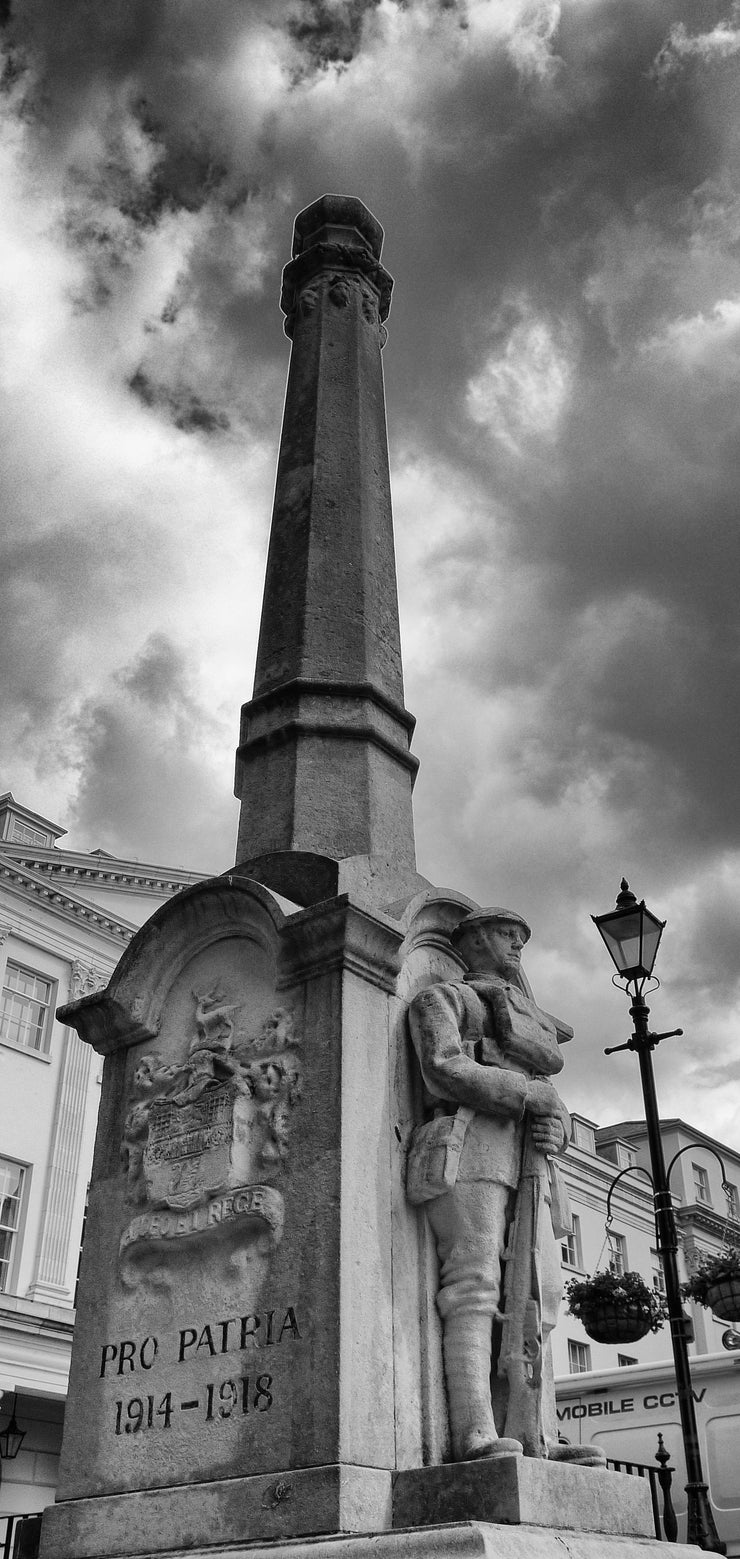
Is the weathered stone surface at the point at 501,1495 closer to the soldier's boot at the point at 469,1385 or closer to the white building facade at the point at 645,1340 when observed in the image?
the soldier's boot at the point at 469,1385

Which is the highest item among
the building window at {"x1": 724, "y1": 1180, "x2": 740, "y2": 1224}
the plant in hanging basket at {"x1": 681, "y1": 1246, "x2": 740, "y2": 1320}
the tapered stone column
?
the building window at {"x1": 724, "y1": 1180, "x2": 740, "y2": 1224}

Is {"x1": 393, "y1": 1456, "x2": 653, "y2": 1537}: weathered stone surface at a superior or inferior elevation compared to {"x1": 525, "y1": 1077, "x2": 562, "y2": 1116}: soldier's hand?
inferior

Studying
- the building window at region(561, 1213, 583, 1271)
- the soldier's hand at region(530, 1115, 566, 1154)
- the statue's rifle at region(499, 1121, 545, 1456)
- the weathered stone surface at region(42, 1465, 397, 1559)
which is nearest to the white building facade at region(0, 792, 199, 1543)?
the building window at region(561, 1213, 583, 1271)

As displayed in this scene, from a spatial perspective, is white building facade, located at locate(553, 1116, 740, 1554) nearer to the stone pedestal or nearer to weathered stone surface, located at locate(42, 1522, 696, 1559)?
the stone pedestal

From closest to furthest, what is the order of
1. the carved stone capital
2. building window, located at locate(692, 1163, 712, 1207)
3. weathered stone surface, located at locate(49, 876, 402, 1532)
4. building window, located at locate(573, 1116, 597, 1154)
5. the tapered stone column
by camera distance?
weathered stone surface, located at locate(49, 876, 402, 1532)
the tapered stone column
the carved stone capital
building window, located at locate(573, 1116, 597, 1154)
building window, located at locate(692, 1163, 712, 1207)

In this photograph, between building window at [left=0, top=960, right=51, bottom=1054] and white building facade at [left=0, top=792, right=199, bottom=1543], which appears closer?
white building facade at [left=0, top=792, right=199, bottom=1543]

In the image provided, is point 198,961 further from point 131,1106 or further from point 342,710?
point 342,710

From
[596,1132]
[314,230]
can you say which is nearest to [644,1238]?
[596,1132]

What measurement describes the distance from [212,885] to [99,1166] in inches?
60.4

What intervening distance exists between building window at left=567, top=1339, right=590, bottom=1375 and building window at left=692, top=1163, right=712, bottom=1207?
45.9 feet

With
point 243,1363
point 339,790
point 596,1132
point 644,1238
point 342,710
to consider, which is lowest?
point 243,1363

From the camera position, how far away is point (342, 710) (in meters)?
8.38

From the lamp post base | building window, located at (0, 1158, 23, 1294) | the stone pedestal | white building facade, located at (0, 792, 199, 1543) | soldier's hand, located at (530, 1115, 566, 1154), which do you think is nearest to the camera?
the stone pedestal

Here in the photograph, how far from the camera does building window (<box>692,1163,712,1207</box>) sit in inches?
2036
